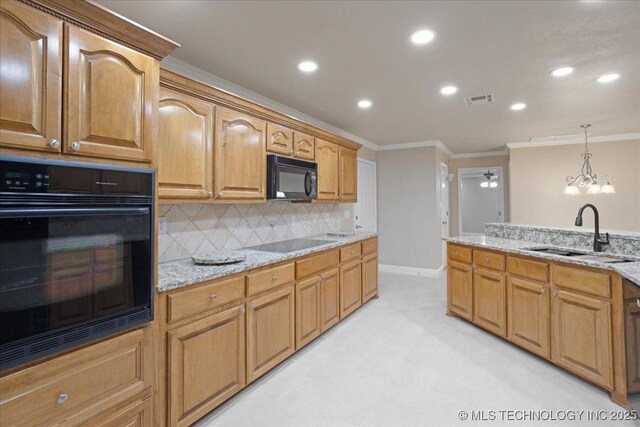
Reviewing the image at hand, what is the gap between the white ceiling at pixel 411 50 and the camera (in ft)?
6.16

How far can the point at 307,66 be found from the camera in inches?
104

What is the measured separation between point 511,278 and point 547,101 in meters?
2.10

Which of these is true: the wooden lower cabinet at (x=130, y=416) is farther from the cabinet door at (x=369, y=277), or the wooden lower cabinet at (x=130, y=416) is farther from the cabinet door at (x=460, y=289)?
the cabinet door at (x=460, y=289)

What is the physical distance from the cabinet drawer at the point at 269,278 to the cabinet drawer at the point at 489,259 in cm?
189

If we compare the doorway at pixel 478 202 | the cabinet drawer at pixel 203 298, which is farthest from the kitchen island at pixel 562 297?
the doorway at pixel 478 202

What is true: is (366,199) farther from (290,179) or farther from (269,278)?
(269,278)

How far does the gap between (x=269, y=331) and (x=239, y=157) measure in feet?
4.46

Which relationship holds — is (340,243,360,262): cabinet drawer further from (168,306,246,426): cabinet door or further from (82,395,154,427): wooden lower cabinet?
(82,395,154,427): wooden lower cabinet

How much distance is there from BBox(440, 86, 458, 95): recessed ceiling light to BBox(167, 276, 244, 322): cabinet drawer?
258cm

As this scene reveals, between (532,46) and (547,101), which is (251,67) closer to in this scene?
(532,46)

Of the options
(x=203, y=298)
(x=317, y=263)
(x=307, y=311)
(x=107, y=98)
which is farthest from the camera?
(x=317, y=263)

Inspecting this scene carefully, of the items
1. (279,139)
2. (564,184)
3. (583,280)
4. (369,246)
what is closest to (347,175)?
(369,246)

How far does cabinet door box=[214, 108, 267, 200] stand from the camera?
7.93 ft

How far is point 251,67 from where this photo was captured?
2.66m
